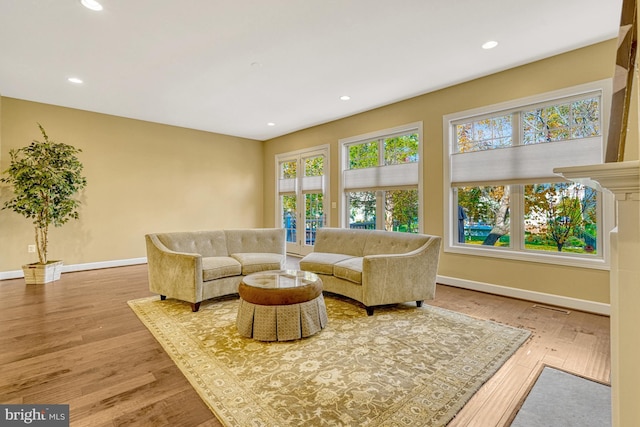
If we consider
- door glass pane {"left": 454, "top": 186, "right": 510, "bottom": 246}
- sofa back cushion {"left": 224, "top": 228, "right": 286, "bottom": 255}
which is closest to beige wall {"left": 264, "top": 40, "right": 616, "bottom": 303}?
door glass pane {"left": 454, "top": 186, "right": 510, "bottom": 246}

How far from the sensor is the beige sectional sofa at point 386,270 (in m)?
3.08

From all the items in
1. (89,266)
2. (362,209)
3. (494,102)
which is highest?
(494,102)

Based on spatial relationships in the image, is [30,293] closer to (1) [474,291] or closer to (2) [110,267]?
(2) [110,267]

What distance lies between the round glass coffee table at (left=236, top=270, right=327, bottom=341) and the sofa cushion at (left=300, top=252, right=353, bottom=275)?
0.92m

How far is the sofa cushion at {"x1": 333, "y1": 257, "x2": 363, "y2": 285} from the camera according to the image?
318cm

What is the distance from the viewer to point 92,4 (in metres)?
2.49

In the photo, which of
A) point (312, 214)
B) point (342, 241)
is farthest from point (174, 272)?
point (312, 214)

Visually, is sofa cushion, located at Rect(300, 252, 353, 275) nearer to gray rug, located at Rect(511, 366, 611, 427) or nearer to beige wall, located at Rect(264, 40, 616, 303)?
beige wall, located at Rect(264, 40, 616, 303)

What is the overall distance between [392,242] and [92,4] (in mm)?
3705

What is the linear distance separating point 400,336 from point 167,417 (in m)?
1.82

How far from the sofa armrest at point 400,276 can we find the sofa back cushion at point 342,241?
0.86 m

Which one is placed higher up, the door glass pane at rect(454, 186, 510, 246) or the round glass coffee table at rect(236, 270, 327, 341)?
the door glass pane at rect(454, 186, 510, 246)

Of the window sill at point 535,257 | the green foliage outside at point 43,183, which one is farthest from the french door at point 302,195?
the green foliage outside at point 43,183

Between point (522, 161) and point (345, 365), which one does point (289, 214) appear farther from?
point (345, 365)
